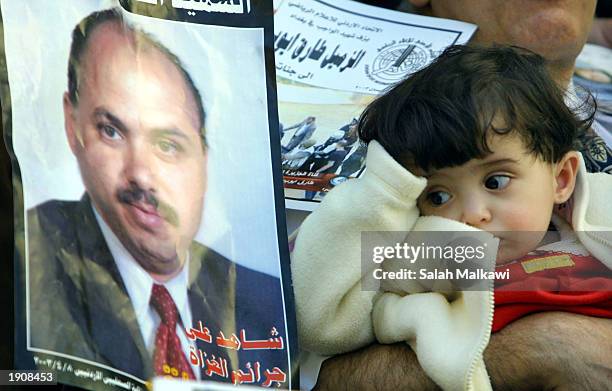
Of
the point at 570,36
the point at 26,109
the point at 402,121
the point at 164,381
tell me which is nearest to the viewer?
the point at 164,381

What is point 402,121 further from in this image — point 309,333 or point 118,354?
point 118,354

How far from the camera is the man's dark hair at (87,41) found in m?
1.12

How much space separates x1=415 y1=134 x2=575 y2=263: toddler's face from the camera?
1.07m

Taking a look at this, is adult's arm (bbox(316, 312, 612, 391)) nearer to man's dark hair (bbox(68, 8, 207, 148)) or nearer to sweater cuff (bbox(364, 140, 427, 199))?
sweater cuff (bbox(364, 140, 427, 199))

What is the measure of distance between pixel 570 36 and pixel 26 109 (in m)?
0.76

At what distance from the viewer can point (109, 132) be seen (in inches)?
44.5

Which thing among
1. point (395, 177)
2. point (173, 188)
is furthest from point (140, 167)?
point (395, 177)

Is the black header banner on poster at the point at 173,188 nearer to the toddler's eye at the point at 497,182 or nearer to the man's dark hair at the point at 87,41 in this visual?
the man's dark hair at the point at 87,41

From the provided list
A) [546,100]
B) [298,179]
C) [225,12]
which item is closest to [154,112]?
[225,12]

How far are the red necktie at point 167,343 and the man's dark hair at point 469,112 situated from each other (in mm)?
273

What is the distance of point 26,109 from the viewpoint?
1.20 meters

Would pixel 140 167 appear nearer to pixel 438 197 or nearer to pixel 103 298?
pixel 103 298

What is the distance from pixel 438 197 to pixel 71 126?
1.31 ft

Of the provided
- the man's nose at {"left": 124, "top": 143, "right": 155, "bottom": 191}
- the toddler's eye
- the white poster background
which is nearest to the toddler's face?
the toddler's eye
